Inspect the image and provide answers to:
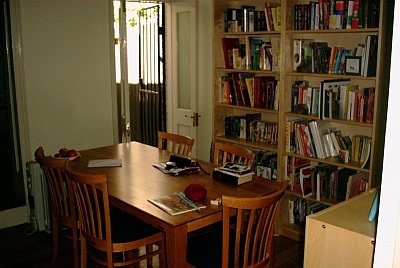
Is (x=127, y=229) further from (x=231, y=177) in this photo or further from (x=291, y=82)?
(x=291, y=82)

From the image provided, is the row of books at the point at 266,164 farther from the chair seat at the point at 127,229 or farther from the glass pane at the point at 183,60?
the chair seat at the point at 127,229

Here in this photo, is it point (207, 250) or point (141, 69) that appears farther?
point (141, 69)

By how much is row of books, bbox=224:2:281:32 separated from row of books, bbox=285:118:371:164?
811mm

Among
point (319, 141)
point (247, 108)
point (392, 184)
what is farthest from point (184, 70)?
point (392, 184)

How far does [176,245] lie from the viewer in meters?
2.15

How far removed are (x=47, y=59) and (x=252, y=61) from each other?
1.83 metres

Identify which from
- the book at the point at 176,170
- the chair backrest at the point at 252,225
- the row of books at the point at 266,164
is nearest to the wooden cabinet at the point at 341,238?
the chair backrest at the point at 252,225

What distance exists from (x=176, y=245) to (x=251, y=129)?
2057mm

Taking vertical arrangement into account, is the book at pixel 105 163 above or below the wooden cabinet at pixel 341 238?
below

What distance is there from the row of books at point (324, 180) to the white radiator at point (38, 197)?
208cm

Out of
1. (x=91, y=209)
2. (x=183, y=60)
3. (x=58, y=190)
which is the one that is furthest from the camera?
(x=183, y=60)

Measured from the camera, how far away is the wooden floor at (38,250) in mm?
3285

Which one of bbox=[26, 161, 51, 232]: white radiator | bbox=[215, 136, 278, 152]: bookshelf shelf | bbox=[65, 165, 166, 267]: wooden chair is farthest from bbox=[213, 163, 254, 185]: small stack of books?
bbox=[26, 161, 51, 232]: white radiator

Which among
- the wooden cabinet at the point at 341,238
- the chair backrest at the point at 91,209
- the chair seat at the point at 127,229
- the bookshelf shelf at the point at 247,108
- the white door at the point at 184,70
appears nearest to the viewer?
the wooden cabinet at the point at 341,238
